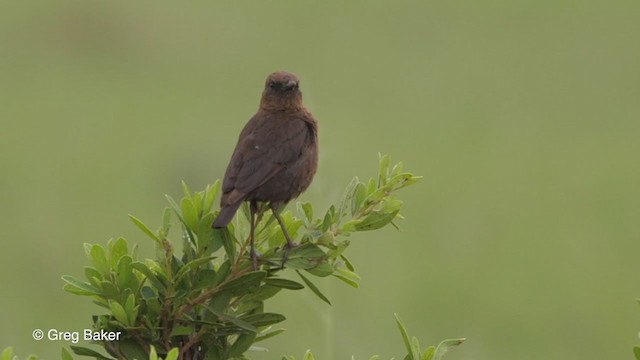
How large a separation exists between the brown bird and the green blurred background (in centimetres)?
206

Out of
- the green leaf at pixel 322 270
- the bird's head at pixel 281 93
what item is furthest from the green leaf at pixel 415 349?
the bird's head at pixel 281 93

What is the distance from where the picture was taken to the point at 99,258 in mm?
2691

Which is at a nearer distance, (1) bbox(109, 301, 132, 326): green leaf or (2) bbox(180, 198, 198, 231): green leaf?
(1) bbox(109, 301, 132, 326): green leaf

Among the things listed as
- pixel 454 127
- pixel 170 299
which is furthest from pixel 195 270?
pixel 454 127

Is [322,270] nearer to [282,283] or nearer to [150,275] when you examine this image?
[282,283]

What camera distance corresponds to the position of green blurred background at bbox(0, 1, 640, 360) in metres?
8.67

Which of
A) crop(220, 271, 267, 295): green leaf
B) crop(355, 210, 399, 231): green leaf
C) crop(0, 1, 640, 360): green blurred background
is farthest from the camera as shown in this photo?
crop(0, 1, 640, 360): green blurred background

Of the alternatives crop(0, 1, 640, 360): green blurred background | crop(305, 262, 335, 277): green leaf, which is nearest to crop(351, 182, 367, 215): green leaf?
crop(305, 262, 335, 277): green leaf

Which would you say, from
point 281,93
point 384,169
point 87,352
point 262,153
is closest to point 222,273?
point 87,352

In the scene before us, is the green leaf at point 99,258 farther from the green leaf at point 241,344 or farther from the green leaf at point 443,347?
the green leaf at point 443,347

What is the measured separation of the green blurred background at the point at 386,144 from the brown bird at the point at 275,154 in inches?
81.3

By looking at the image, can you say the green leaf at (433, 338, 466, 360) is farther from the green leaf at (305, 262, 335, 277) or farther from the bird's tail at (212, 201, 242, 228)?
the bird's tail at (212, 201, 242, 228)

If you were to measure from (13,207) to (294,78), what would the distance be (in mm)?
5928

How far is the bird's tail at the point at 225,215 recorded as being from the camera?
2836 mm
